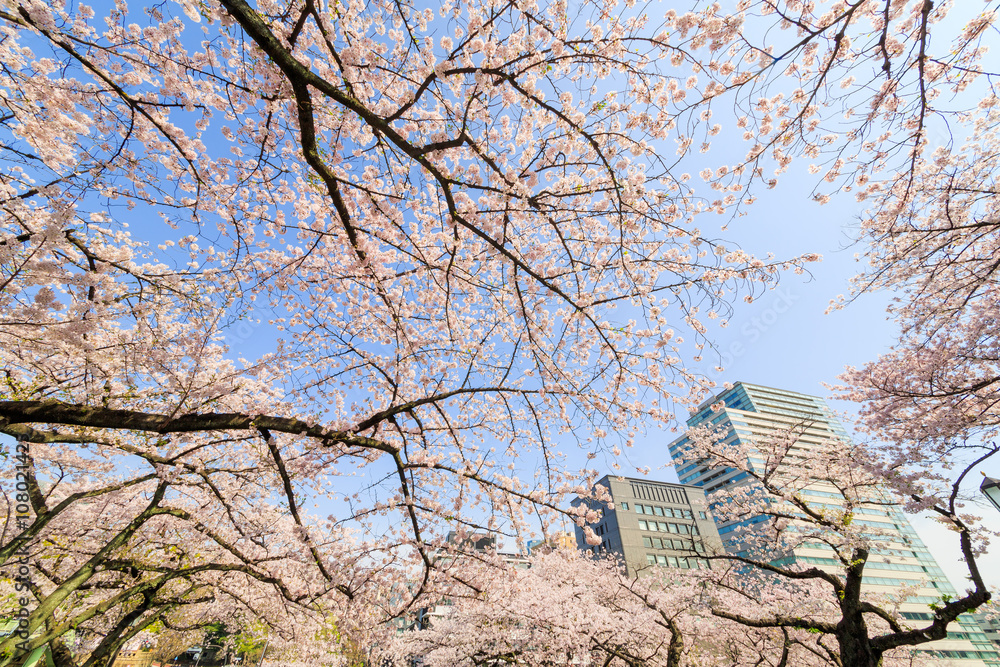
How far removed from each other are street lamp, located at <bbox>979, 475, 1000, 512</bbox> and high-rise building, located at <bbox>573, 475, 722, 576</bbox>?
42334 millimetres

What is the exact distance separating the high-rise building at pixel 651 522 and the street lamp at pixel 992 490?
4233 cm

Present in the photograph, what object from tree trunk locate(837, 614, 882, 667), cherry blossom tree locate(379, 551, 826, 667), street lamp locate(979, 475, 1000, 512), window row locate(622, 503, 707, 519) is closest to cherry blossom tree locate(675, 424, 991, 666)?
tree trunk locate(837, 614, 882, 667)

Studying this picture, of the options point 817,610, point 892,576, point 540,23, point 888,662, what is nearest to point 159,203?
point 540,23

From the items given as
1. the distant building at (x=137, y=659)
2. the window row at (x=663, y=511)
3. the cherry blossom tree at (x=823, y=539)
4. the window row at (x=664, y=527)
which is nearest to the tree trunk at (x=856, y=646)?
the cherry blossom tree at (x=823, y=539)

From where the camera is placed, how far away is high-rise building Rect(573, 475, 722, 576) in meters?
47.0

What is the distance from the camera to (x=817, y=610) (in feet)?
53.1

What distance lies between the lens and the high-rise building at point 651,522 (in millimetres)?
47000

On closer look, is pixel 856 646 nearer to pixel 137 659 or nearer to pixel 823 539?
pixel 823 539

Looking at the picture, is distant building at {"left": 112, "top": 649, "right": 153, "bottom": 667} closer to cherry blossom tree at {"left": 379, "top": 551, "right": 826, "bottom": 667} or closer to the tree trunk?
cherry blossom tree at {"left": 379, "top": 551, "right": 826, "bottom": 667}

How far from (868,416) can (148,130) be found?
14.9 meters

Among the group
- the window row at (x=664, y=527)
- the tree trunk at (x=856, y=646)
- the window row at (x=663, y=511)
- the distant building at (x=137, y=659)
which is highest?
the window row at (x=663, y=511)

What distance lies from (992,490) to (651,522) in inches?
2035

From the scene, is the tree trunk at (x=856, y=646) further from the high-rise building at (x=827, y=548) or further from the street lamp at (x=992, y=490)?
the high-rise building at (x=827, y=548)

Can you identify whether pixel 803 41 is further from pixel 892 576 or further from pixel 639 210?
pixel 892 576
